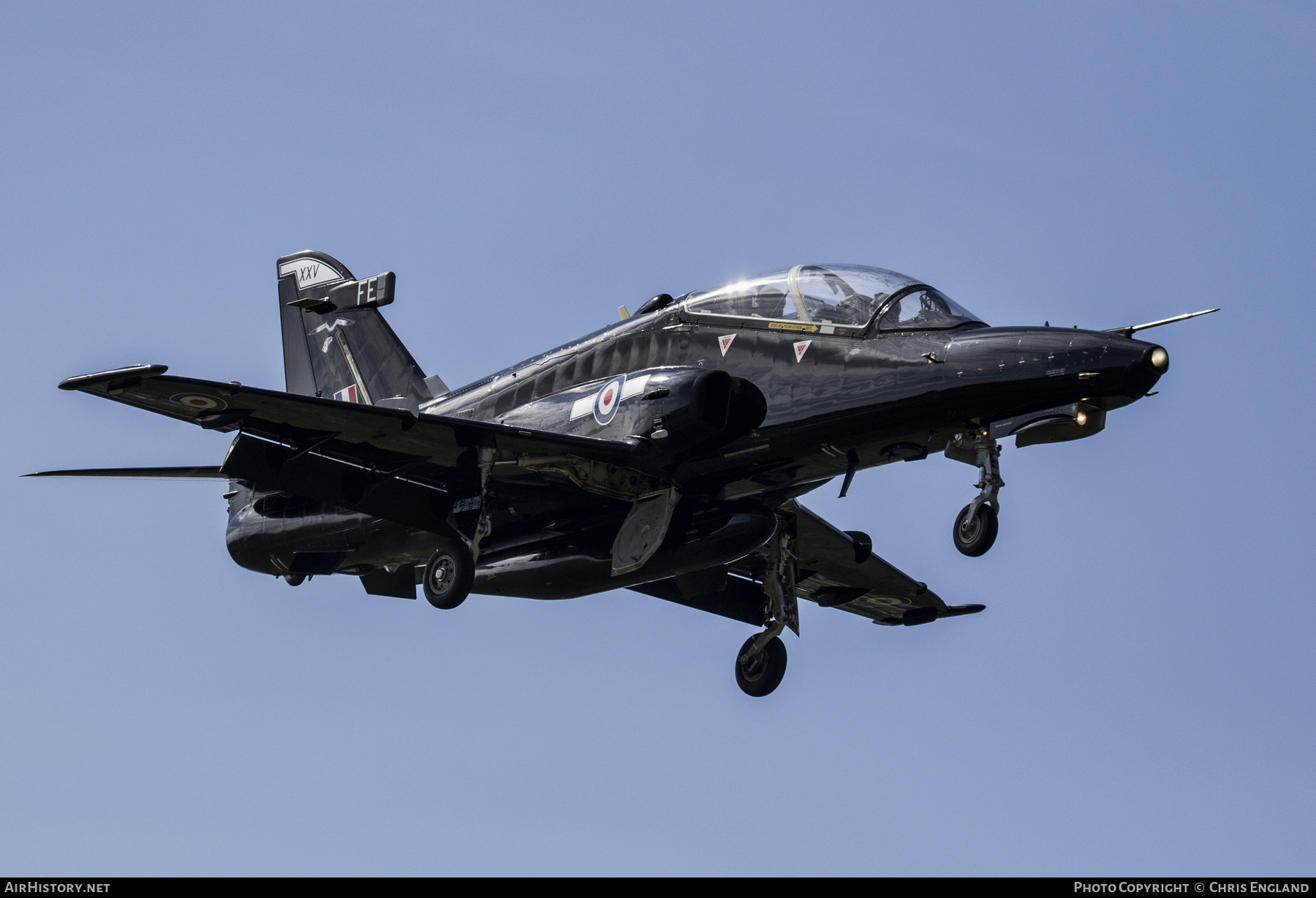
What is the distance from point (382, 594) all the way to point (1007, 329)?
36.9 ft

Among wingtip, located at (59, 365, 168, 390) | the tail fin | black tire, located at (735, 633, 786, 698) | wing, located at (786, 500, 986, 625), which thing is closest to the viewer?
wingtip, located at (59, 365, 168, 390)

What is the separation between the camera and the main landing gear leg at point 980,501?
18.3 metres

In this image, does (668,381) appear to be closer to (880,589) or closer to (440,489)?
(440,489)

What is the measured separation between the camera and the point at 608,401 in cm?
2034

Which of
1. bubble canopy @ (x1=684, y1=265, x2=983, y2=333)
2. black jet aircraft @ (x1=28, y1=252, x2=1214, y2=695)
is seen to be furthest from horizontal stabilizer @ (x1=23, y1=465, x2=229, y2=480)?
bubble canopy @ (x1=684, y1=265, x2=983, y2=333)

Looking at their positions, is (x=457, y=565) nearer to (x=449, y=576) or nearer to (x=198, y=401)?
(x=449, y=576)

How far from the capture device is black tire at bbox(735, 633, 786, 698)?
2306cm

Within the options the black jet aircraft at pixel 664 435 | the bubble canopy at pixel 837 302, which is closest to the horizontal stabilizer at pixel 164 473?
the black jet aircraft at pixel 664 435

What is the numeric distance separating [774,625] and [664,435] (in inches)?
187

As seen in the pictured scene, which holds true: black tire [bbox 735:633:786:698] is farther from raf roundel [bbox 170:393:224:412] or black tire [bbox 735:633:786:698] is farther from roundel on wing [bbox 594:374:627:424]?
raf roundel [bbox 170:393:224:412]

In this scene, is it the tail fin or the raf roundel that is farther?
the tail fin

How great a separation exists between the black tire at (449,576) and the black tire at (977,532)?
629cm

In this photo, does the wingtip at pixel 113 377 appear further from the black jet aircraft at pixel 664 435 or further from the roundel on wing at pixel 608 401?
the roundel on wing at pixel 608 401

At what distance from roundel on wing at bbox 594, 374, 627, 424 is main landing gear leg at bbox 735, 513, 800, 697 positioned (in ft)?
12.4
